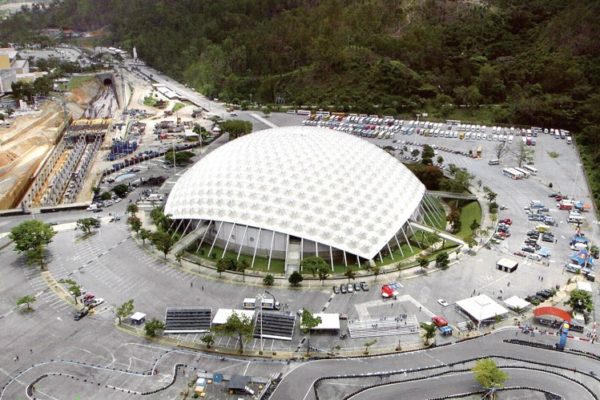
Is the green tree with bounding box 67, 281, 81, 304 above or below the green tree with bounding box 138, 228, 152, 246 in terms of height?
below

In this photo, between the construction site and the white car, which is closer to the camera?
the white car

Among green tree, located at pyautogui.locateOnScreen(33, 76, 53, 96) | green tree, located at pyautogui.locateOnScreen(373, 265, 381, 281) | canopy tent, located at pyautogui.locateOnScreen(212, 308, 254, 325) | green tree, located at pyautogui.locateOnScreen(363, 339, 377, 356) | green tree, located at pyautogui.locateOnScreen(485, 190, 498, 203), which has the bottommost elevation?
green tree, located at pyautogui.locateOnScreen(363, 339, 377, 356)

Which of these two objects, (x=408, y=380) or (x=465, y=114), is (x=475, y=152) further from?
(x=408, y=380)

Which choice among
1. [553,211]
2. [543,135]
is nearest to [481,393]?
[553,211]

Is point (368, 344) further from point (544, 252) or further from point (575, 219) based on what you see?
point (575, 219)

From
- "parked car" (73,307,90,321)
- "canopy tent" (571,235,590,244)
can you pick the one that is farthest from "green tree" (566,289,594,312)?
"parked car" (73,307,90,321)

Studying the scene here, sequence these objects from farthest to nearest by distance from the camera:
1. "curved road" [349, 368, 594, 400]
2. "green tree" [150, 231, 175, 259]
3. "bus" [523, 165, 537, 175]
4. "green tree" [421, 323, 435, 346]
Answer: "bus" [523, 165, 537, 175] < "green tree" [150, 231, 175, 259] < "green tree" [421, 323, 435, 346] < "curved road" [349, 368, 594, 400]

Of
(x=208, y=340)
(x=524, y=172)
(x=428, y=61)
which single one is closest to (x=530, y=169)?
(x=524, y=172)

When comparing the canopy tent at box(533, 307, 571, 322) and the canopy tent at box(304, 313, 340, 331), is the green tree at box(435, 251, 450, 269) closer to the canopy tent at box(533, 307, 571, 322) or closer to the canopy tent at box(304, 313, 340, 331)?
the canopy tent at box(533, 307, 571, 322)
